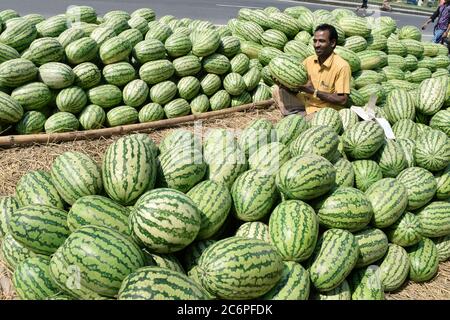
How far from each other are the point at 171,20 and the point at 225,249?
17.6ft

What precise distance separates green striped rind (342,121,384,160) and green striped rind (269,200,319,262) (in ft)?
3.49

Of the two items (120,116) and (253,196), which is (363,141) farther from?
(120,116)

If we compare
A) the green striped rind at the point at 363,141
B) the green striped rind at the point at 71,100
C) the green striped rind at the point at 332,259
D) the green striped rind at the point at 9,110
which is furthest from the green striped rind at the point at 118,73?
the green striped rind at the point at 332,259

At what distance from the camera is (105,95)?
496 cm

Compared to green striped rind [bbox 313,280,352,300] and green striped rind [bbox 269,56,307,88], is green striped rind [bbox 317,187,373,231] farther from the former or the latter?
green striped rind [bbox 269,56,307,88]

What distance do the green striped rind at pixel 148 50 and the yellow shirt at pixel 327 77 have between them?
2087mm

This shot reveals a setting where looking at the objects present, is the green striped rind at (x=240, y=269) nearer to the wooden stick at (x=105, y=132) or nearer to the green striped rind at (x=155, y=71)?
the wooden stick at (x=105, y=132)

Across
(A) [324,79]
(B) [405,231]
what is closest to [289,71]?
(A) [324,79]

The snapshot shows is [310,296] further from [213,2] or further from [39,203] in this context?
[213,2]

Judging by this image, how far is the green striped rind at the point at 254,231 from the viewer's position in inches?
96.0

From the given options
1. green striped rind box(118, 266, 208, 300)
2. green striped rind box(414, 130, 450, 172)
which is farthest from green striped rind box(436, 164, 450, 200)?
green striped rind box(118, 266, 208, 300)

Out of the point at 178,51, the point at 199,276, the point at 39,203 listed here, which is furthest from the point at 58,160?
the point at 178,51

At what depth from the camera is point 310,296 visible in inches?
94.7

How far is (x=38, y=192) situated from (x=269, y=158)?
167 centimetres
